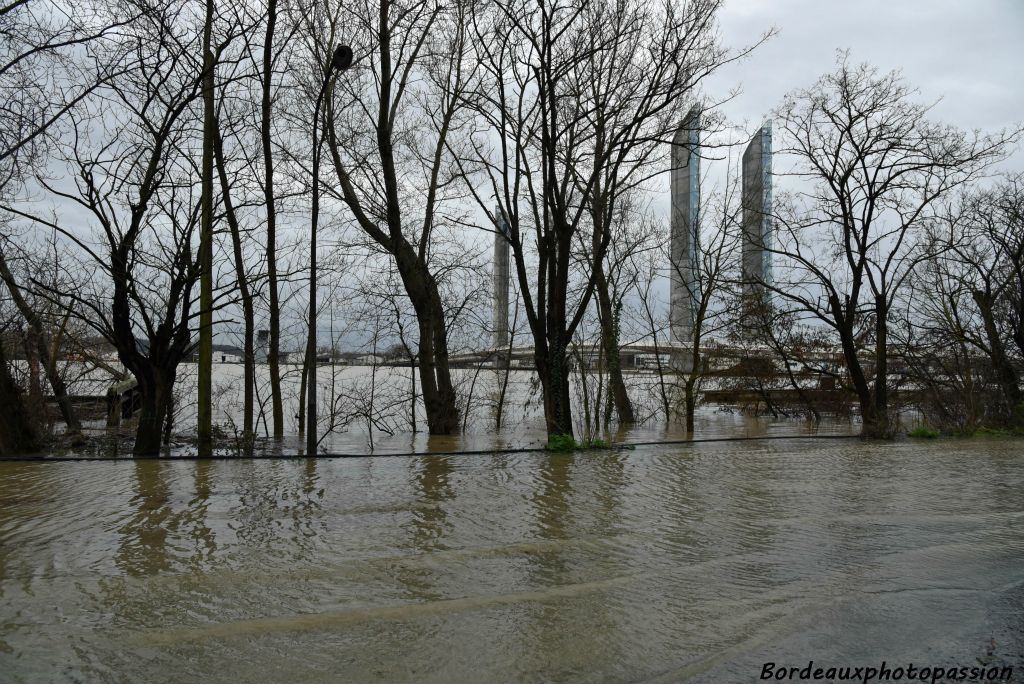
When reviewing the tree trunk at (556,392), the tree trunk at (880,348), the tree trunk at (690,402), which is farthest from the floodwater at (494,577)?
the tree trunk at (880,348)

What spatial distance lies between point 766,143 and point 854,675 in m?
20.0

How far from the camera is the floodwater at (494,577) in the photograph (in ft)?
12.7

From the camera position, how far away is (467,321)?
21.6 m

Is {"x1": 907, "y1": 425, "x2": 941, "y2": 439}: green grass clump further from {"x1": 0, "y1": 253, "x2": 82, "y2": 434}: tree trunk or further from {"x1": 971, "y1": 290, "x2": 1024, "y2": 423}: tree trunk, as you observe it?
{"x1": 0, "y1": 253, "x2": 82, "y2": 434}: tree trunk

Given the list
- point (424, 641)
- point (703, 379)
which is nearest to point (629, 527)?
point (424, 641)

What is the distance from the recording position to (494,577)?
206 inches

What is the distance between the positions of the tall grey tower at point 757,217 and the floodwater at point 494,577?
12.8m

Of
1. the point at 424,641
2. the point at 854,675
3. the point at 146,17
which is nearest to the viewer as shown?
the point at 854,675

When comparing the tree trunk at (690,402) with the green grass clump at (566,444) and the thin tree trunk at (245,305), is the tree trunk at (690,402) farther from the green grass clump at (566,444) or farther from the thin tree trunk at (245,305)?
the thin tree trunk at (245,305)

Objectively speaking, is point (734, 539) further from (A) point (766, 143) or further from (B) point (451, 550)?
(A) point (766, 143)

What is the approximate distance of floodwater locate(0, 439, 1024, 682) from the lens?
3877mm

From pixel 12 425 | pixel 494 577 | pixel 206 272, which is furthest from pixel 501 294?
pixel 494 577

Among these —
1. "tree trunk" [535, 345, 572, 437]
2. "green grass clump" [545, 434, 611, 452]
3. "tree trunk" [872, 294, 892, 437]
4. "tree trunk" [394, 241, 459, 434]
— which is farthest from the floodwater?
"tree trunk" [872, 294, 892, 437]

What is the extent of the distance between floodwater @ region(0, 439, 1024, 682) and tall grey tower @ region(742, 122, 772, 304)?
503 inches
